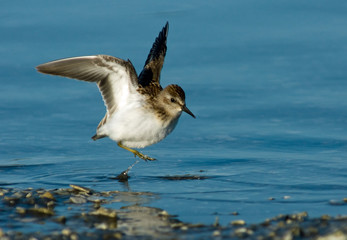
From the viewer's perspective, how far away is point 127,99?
8.79m

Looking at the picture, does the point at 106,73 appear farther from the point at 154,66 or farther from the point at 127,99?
the point at 154,66

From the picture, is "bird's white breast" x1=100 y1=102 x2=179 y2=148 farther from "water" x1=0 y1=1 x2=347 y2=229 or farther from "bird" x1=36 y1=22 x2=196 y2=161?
"water" x1=0 y1=1 x2=347 y2=229

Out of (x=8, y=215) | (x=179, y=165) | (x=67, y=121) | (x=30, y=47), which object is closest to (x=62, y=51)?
(x=30, y=47)

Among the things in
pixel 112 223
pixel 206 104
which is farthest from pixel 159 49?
pixel 112 223

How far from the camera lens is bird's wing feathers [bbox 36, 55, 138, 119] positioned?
8.48 m

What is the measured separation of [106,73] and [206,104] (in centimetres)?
309

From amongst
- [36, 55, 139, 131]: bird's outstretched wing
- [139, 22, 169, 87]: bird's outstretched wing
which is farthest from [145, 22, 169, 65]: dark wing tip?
[36, 55, 139, 131]: bird's outstretched wing

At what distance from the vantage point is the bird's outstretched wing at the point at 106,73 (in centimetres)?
848

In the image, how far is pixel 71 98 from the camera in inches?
460

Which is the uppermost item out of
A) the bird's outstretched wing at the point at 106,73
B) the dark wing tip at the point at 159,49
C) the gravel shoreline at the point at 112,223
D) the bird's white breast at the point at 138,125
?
the dark wing tip at the point at 159,49

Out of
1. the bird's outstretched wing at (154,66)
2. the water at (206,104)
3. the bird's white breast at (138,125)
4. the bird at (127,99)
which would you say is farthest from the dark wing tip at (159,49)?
the water at (206,104)

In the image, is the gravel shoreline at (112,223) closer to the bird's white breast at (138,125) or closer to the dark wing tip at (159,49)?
the bird's white breast at (138,125)

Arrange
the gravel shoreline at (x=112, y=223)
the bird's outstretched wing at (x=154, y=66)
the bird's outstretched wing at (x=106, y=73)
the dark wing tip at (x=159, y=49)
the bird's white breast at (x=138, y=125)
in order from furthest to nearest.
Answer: the dark wing tip at (x=159, y=49)
the bird's outstretched wing at (x=154, y=66)
the bird's white breast at (x=138, y=125)
the bird's outstretched wing at (x=106, y=73)
the gravel shoreline at (x=112, y=223)

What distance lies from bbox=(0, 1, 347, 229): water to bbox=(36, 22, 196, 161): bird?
2.07 feet
